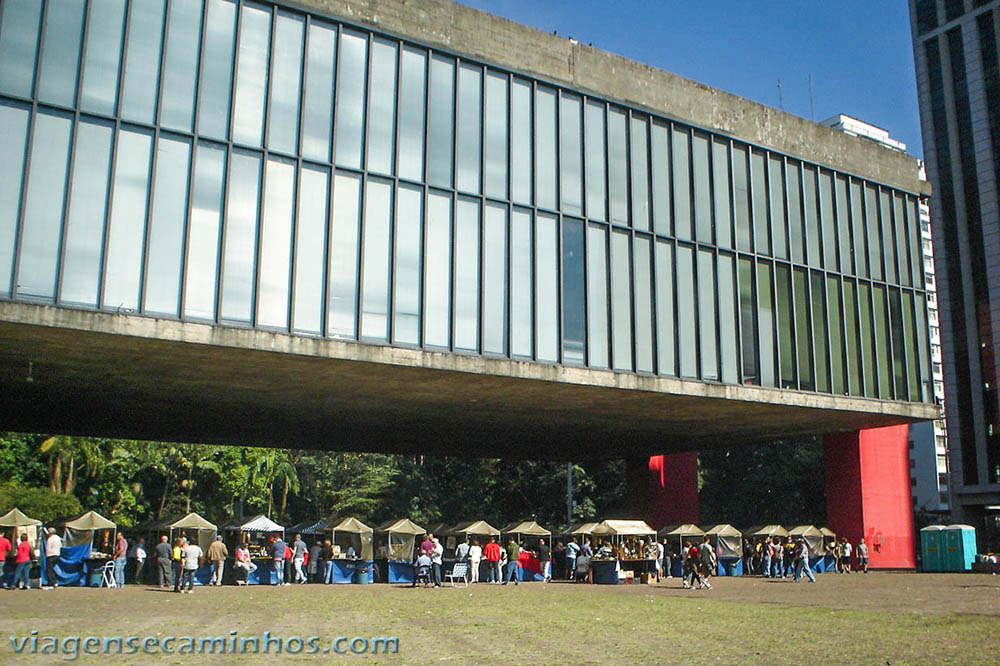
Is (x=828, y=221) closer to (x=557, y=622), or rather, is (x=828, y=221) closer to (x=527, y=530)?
(x=527, y=530)

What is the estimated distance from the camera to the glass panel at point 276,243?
2303 centimetres

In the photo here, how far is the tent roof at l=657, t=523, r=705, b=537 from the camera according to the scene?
38.6m

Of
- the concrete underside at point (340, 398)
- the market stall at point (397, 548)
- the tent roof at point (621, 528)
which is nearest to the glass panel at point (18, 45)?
the concrete underside at point (340, 398)

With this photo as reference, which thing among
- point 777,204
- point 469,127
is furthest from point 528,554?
point 469,127

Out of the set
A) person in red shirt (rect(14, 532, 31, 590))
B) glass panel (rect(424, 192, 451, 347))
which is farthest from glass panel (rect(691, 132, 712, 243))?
person in red shirt (rect(14, 532, 31, 590))

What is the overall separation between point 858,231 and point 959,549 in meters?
16.7

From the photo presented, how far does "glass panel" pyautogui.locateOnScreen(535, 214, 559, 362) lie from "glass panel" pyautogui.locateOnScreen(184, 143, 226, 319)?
9083 mm

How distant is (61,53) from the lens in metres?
21.7

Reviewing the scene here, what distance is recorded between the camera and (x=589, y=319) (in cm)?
2777

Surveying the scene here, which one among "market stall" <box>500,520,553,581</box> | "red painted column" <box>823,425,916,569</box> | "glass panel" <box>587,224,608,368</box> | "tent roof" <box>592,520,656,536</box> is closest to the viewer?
"glass panel" <box>587,224,608,368</box>

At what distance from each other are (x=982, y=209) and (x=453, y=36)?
2836 inches

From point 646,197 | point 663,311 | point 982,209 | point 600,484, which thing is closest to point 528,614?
point 663,311

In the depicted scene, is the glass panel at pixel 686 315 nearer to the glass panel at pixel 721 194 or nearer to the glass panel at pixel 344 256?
the glass panel at pixel 721 194

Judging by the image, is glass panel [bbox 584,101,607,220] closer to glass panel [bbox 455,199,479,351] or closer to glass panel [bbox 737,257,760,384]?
glass panel [bbox 455,199,479,351]
